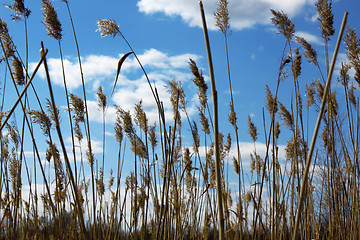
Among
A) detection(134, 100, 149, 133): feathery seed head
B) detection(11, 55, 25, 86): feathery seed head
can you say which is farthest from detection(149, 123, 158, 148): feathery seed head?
detection(11, 55, 25, 86): feathery seed head

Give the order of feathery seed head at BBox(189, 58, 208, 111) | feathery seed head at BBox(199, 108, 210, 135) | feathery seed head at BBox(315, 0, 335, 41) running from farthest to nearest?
feathery seed head at BBox(199, 108, 210, 135) → feathery seed head at BBox(315, 0, 335, 41) → feathery seed head at BBox(189, 58, 208, 111)

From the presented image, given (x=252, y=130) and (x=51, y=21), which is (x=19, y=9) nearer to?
(x=51, y=21)

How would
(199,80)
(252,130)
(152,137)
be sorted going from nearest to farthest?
(199,80) < (152,137) < (252,130)

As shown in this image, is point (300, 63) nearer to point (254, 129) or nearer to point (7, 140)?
point (254, 129)

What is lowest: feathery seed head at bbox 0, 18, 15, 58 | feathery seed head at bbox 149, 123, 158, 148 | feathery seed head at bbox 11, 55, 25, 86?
feathery seed head at bbox 149, 123, 158, 148

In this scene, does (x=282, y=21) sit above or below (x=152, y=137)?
above

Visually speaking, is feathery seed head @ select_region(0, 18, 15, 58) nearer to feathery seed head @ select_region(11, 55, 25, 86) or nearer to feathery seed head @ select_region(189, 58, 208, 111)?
feathery seed head @ select_region(11, 55, 25, 86)

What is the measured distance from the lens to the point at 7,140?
3383 millimetres

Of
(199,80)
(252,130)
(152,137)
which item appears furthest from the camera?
(252,130)

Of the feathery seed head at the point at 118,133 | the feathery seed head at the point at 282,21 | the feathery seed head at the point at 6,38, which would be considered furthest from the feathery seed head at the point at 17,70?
the feathery seed head at the point at 282,21

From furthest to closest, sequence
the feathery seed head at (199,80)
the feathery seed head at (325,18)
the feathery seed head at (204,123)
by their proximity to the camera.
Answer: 1. the feathery seed head at (204,123)
2. the feathery seed head at (325,18)
3. the feathery seed head at (199,80)

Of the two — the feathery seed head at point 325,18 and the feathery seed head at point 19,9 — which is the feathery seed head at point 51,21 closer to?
the feathery seed head at point 19,9

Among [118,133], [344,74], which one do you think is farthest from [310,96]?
[118,133]

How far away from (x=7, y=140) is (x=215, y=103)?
328 centimetres
